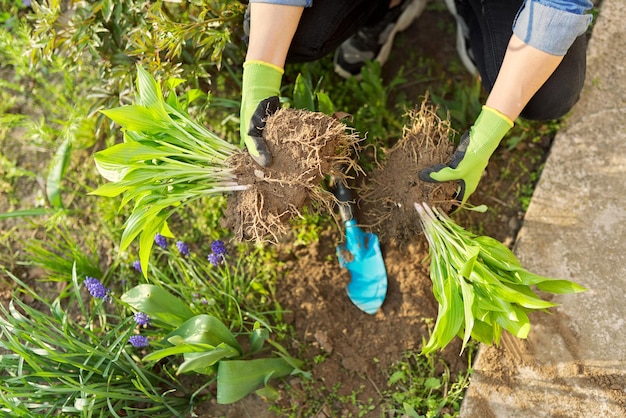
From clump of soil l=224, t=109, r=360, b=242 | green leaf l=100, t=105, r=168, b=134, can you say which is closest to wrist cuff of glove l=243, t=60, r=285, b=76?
clump of soil l=224, t=109, r=360, b=242

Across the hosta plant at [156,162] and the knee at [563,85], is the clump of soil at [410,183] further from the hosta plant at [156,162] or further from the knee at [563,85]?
the hosta plant at [156,162]

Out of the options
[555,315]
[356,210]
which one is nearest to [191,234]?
[356,210]

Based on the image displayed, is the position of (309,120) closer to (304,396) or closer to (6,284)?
(304,396)

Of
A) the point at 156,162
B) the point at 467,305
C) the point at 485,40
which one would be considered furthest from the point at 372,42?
the point at 467,305

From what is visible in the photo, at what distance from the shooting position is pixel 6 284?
1.82 metres

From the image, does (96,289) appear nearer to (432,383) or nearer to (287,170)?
(287,170)

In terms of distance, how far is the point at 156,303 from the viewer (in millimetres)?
1449

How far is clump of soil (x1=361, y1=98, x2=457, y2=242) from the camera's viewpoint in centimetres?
144

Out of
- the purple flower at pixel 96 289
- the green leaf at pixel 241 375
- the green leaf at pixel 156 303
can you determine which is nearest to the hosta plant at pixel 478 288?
the green leaf at pixel 241 375

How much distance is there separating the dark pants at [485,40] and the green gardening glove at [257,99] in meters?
0.23

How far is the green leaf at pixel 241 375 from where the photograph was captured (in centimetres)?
139

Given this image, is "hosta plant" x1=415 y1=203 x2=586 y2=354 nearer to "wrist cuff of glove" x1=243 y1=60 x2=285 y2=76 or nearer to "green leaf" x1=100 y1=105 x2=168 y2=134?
"wrist cuff of glove" x1=243 y1=60 x2=285 y2=76

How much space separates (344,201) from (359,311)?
1.17ft

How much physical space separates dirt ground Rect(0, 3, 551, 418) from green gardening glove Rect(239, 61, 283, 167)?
19.4 inches
